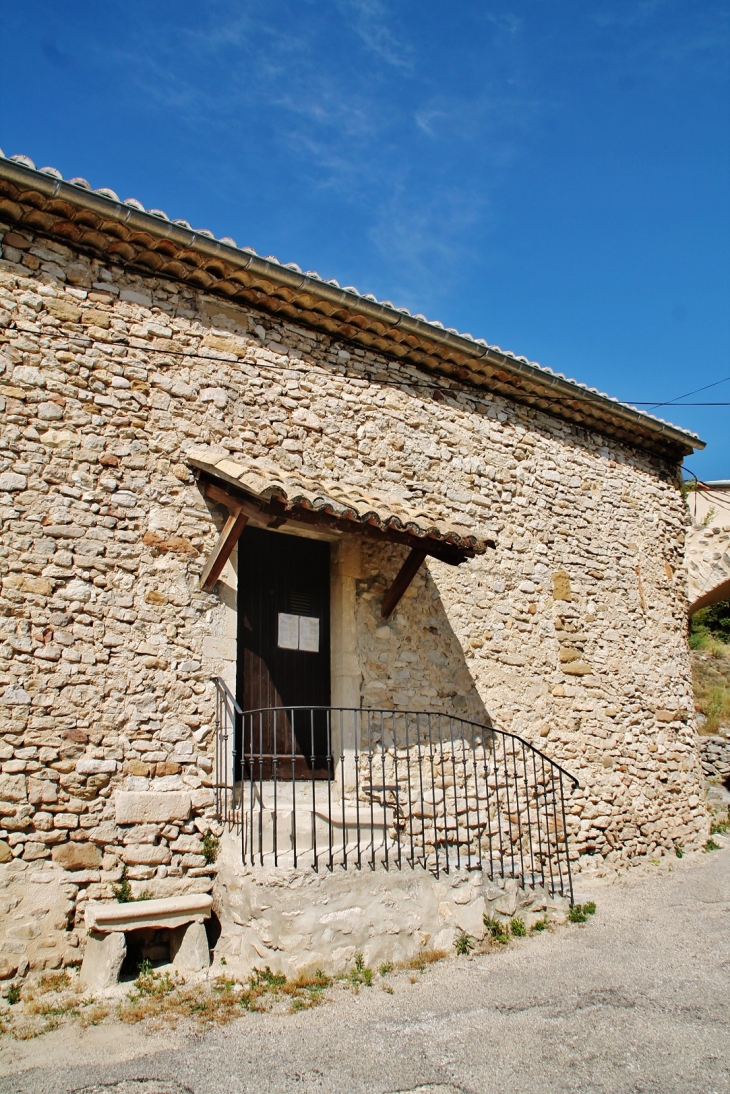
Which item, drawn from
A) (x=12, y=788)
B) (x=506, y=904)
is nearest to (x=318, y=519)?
(x=12, y=788)

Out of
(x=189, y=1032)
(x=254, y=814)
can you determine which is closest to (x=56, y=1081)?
(x=189, y=1032)

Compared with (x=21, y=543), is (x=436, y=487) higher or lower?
higher

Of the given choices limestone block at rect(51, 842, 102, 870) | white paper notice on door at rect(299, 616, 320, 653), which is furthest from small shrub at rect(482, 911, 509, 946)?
limestone block at rect(51, 842, 102, 870)

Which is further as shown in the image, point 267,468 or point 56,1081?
point 267,468

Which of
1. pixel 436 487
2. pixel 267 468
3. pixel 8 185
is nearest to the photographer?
pixel 8 185

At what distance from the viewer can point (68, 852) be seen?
5504 mm

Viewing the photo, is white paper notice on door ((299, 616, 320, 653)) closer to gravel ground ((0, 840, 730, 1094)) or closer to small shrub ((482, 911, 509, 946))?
small shrub ((482, 911, 509, 946))

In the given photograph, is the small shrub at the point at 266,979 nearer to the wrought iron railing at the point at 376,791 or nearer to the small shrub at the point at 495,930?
the wrought iron railing at the point at 376,791

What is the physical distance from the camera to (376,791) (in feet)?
22.3

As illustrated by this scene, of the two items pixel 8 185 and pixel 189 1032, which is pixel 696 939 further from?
pixel 8 185

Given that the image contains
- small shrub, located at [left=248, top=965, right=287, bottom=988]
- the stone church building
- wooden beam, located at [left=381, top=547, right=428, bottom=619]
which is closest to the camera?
small shrub, located at [left=248, top=965, right=287, bottom=988]

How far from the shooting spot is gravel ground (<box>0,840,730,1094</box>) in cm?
391

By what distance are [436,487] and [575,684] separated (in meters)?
2.49

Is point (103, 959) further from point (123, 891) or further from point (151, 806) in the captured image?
point (151, 806)
